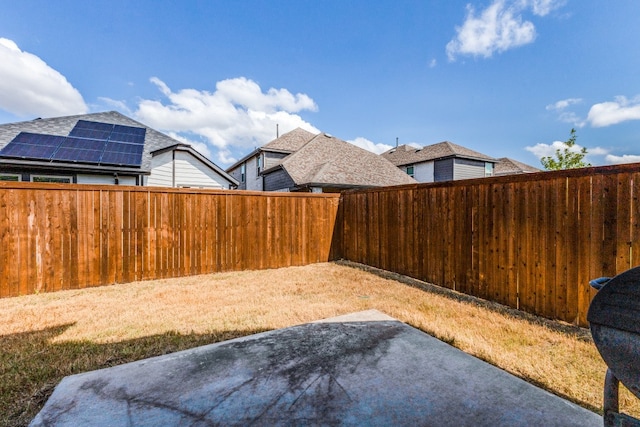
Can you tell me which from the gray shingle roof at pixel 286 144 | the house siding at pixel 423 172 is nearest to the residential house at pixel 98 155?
the gray shingle roof at pixel 286 144

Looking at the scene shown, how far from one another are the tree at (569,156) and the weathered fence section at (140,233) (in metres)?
18.4

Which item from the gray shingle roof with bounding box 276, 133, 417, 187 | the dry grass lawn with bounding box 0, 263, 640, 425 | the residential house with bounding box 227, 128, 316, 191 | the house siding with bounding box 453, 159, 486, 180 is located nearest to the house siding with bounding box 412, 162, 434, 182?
the house siding with bounding box 453, 159, 486, 180

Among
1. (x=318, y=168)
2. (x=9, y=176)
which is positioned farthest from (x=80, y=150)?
(x=318, y=168)

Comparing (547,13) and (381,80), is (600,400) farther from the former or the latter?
(381,80)

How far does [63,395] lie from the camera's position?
2.07 meters

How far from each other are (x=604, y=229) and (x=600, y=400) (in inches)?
80.2

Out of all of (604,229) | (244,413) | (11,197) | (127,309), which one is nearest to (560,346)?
(604,229)

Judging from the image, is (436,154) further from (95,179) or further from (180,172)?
(95,179)

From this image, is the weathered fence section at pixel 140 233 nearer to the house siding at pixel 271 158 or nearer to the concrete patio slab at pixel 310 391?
the concrete patio slab at pixel 310 391

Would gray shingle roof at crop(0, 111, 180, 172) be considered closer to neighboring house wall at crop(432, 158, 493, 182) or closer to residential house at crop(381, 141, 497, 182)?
residential house at crop(381, 141, 497, 182)

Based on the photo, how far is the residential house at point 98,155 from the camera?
8391 mm

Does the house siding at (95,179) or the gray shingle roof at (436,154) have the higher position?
the gray shingle roof at (436,154)

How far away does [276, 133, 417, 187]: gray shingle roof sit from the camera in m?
14.7

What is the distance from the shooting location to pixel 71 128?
1099 centimetres
